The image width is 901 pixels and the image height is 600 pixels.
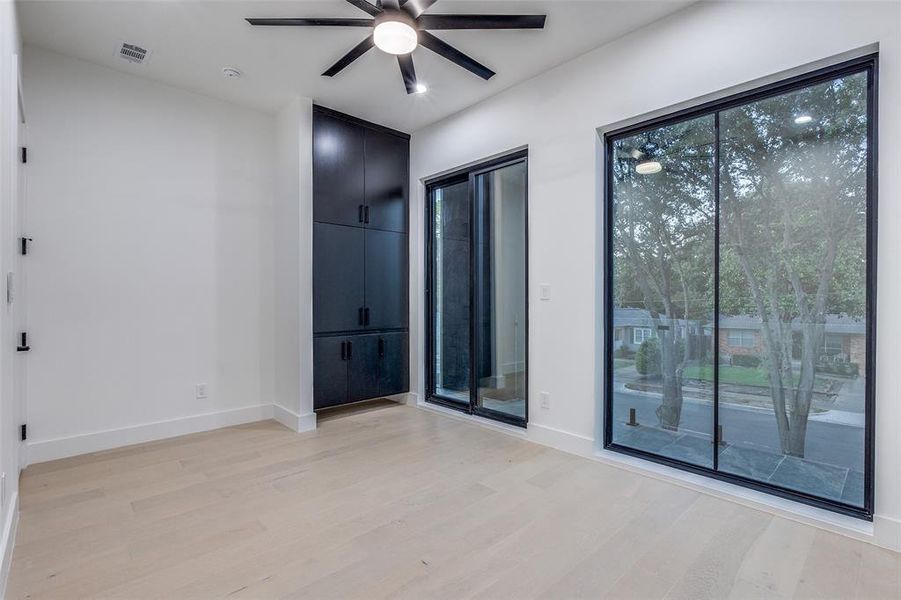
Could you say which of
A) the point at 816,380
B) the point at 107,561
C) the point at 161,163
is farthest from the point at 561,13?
the point at 107,561

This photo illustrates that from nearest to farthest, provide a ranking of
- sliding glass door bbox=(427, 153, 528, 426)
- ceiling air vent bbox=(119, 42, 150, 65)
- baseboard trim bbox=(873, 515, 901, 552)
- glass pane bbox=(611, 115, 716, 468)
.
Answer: baseboard trim bbox=(873, 515, 901, 552) < glass pane bbox=(611, 115, 716, 468) < ceiling air vent bbox=(119, 42, 150, 65) < sliding glass door bbox=(427, 153, 528, 426)

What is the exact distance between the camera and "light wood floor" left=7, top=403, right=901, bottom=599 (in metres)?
1.76

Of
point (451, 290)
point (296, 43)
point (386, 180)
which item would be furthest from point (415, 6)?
point (451, 290)

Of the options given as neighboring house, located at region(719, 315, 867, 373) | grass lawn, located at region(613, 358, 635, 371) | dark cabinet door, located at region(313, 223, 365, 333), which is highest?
dark cabinet door, located at region(313, 223, 365, 333)

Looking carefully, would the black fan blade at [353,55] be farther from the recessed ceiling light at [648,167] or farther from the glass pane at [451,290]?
the recessed ceiling light at [648,167]

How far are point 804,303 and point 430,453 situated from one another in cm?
246

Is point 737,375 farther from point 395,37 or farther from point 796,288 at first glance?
point 395,37

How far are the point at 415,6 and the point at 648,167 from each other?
178cm

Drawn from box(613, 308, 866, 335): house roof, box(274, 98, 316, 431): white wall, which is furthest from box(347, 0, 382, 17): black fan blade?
box(613, 308, 866, 335): house roof

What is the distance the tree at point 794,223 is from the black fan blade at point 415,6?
5.99 feet

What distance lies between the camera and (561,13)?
272 centimetres

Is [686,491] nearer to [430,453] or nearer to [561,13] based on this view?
[430,453]

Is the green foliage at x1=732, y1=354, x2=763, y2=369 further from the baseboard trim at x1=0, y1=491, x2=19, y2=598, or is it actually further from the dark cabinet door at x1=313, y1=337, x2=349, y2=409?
the baseboard trim at x1=0, y1=491, x2=19, y2=598

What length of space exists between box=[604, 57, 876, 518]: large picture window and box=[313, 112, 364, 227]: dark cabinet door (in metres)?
2.27
